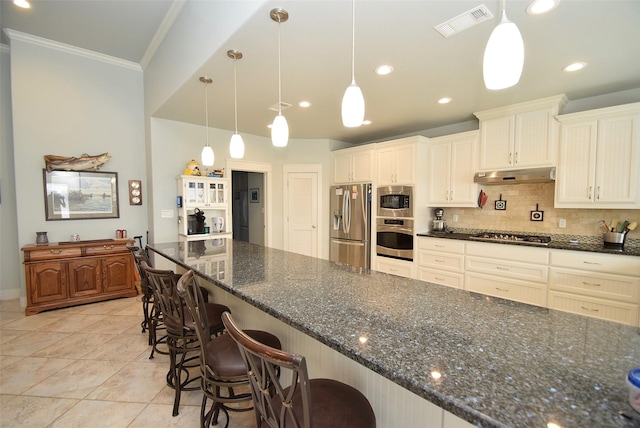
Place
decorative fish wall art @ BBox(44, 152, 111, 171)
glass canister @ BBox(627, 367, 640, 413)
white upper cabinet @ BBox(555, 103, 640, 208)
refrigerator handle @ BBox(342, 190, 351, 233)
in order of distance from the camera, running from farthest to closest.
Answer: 1. refrigerator handle @ BBox(342, 190, 351, 233)
2. decorative fish wall art @ BBox(44, 152, 111, 171)
3. white upper cabinet @ BBox(555, 103, 640, 208)
4. glass canister @ BBox(627, 367, 640, 413)

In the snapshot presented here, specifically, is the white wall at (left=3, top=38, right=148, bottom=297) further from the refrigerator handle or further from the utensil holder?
the utensil holder

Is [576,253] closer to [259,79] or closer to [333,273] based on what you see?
[333,273]

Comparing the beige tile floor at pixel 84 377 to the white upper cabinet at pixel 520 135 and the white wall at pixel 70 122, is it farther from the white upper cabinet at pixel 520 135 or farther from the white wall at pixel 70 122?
the white upper cabinet at pixel 520 135

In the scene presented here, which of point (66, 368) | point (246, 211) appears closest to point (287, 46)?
point (66, 368)

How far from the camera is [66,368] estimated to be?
236 centimetres

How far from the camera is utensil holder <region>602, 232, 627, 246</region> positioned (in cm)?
282

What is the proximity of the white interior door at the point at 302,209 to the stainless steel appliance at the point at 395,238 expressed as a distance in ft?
4.15

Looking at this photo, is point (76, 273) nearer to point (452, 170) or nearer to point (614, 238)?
point (452, 170)

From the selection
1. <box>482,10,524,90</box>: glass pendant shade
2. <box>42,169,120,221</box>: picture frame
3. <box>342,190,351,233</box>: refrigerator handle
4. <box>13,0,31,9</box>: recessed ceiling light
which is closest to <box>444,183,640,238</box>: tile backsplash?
<box>342,190,351,233</box>: refrigerator handle

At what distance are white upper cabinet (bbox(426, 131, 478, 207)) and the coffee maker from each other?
0.83 feet

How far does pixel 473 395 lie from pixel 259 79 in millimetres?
2787

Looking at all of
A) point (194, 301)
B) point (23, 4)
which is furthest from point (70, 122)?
point (194, 301)

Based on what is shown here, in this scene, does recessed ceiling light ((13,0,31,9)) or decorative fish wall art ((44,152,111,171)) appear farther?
decorative fish wall art ((44,152,111,171))

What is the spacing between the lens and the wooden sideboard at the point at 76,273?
134 inches
